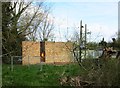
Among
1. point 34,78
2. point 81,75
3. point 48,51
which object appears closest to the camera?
point 81,75

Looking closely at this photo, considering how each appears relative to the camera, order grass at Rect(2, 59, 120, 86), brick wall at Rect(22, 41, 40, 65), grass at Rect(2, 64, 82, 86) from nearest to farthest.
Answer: grass at Rect(2, 59, 120, 86), grass at Rect(2, 64, 82, 86), brick wall at Rect(22, 41, 40, 65)

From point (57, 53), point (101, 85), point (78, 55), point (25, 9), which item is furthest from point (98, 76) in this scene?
point (57, 53)

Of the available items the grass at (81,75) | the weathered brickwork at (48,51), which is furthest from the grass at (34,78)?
the weathered brickwork at (48,51)

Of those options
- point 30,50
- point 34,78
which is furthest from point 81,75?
point 30,50

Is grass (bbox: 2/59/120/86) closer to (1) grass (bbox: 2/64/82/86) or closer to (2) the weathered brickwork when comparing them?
(1) grass (bbox: 2/64/82/86)

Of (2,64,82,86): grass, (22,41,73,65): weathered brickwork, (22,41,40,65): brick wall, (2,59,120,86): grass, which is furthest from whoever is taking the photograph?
(22,41,73,65): weathered brickwork

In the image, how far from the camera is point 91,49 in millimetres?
12992

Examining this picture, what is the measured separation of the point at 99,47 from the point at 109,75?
3.33m

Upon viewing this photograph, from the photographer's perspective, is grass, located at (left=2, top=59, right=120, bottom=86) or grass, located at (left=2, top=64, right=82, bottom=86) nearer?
grass, located at (left=2, top=59, right=120, bottom=86)

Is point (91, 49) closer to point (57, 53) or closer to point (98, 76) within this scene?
point (98, 76)

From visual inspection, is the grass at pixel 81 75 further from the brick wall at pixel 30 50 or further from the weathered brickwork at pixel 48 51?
the weathered brickwork at pixel 48 51

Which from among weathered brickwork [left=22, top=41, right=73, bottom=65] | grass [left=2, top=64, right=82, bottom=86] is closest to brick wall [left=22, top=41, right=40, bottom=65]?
weathered brickwork [left=22, top=41, right=73, bottom=65]

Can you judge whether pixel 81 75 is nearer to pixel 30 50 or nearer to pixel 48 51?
pixel 30 50

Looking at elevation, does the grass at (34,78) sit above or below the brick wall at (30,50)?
below
